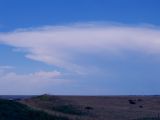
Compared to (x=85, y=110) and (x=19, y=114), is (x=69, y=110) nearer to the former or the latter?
(x=85, y=110)

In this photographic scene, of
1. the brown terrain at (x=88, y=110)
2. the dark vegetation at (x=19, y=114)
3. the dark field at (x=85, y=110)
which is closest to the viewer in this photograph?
the dark vegetation at (x=19, y=114)

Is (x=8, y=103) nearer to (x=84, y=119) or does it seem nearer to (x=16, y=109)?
(x=16, y=109)

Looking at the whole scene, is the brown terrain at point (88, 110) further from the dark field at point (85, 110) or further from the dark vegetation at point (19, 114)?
the dark vegetation at point (19, 114)

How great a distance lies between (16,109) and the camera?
1550 inches

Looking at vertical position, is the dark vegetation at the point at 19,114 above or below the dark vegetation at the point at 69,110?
below

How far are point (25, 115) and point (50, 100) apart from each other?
3486cm

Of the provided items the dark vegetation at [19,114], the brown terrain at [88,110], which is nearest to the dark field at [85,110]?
the brown terrain at [88,110]

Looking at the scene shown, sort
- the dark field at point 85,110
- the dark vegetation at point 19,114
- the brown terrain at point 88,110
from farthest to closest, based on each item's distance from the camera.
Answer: the brown terrain at point 88,110, the dark field at point 85,110, the dark vegetation at point 19,114

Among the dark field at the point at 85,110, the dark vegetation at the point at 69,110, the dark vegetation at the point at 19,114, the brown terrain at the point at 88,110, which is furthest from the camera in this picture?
the dark vegetation at the point at 69,110

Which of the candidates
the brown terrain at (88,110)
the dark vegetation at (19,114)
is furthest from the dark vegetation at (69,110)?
the dark vegetation at (19,114)

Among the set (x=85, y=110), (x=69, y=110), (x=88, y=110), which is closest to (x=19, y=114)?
(x=69, y=110)

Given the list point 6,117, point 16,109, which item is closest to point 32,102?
point 16,109

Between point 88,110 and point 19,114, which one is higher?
point 88,110

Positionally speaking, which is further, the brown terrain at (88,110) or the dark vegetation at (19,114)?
the brown terrain at (88,110)
